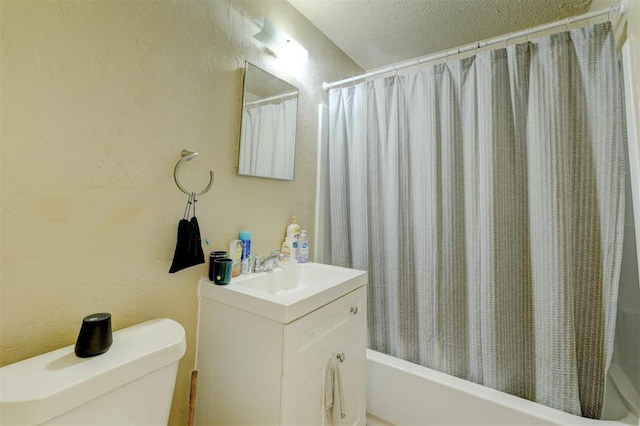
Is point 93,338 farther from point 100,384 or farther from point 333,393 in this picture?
point 333,393

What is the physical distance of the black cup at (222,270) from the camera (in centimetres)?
109

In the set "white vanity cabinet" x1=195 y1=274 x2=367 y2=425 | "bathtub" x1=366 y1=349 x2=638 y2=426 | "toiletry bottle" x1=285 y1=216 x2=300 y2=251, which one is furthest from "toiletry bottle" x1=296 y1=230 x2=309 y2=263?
"bathtub" x1=366 y1=349 x2=638 y2=426

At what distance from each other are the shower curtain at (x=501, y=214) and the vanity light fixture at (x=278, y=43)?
1.45 ft

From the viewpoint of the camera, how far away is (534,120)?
4.02ft

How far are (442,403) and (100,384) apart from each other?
4.55 ft

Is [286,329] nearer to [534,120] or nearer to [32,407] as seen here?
[32,407]

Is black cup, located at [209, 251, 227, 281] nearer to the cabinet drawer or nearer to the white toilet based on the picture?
the white toilet

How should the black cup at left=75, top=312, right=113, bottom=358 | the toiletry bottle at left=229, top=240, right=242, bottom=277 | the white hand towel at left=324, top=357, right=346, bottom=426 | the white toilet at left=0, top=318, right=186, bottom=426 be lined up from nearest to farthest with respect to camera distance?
the white toilet at left=0, top=318, right=186, bottom=426, the black cup at left=75, top=312, right=113, bottom=358, the white hand towel at left=324, top=357, right=346, bottom=426, the toiletry bottle at left=229, top=240, right=242, bottom=277

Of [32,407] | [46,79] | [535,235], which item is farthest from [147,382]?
[535,235]

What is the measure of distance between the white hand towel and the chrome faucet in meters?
0.52

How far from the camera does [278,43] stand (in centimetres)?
140

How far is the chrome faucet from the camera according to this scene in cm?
133

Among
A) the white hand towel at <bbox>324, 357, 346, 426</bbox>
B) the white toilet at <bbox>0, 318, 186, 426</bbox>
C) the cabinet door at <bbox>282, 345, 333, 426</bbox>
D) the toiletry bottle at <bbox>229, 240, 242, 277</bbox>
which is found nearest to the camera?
the white toilet at <bbox>0, 318, 186, 426</bbox>

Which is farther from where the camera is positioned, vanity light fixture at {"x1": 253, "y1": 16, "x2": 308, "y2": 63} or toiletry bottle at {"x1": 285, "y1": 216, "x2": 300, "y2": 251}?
toiletry bottle at {"x1": 285, "y1": 216, "x2": 300, "y2": 251}
